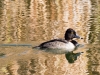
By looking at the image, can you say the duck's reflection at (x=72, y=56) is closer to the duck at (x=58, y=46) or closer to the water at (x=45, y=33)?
the water at (x=45, y=33)

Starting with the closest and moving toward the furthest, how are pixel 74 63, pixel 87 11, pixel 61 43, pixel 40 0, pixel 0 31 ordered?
pixel 74 63 < pixel 61 43 < pixel 0 31 < pixel 87 11 < pixel 40 0

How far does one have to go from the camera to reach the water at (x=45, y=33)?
10.6m

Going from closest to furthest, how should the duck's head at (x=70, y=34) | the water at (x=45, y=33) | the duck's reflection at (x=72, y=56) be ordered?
the water at (x=45, y=33), the duck's reflection at (x=72, y=56), the duck's head at (x=70, y=34)

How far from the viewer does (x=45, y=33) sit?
1476cm

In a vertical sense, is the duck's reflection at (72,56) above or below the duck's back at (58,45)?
below

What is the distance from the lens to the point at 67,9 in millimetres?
19969

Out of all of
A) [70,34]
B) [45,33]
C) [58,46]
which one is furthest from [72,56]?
[45,33]

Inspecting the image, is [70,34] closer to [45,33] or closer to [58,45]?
[58,45]

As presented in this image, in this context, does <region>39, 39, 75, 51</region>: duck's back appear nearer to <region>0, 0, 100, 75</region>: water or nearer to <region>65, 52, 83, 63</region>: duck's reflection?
<region>0, 0, 100, 75</region>: water

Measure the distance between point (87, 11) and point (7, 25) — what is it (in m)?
4.68

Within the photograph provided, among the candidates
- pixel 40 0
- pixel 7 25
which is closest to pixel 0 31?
pixel 7 25

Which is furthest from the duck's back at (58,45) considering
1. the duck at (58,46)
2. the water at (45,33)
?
the water at (45,33)

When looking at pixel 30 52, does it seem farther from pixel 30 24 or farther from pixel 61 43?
pixel 30 24

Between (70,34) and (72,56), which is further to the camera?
(70,34)
